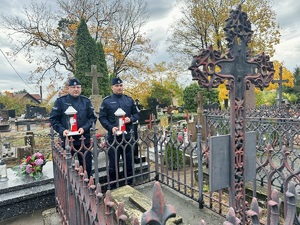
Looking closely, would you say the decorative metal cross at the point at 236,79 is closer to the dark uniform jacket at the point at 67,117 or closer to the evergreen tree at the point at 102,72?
the dark uniform jacket at the point at 67,117

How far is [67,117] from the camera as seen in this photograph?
347cm

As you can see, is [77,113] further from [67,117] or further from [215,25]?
[215,25]

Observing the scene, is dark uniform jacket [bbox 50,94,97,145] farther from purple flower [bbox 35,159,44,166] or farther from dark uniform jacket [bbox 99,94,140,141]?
purple flower [bbox 35,159,44,166]

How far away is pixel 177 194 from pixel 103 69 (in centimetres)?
1391

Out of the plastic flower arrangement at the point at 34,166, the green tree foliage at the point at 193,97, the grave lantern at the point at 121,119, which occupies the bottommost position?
the plastic flower arrangement at the point at 34,166

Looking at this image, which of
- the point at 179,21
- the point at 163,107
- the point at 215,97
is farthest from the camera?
the point at 163,107

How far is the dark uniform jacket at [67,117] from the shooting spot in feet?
11.4

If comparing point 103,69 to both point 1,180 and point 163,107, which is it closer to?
point 163,107

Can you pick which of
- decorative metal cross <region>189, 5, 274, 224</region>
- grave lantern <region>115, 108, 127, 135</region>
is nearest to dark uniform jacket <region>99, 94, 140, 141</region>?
grave lantern <region>115, 108, 127, 135</region>

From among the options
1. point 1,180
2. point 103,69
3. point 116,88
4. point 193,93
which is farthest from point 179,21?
point 1,180

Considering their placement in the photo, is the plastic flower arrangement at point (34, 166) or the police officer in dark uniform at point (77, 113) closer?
the police officer in dark uniform at point (77, 113)

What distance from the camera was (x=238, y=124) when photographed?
2.00m

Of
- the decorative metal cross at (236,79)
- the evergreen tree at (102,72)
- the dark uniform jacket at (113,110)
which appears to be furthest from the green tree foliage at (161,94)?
the decorative metal cross at (236,79)

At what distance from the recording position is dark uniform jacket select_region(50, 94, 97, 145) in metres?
3.46
